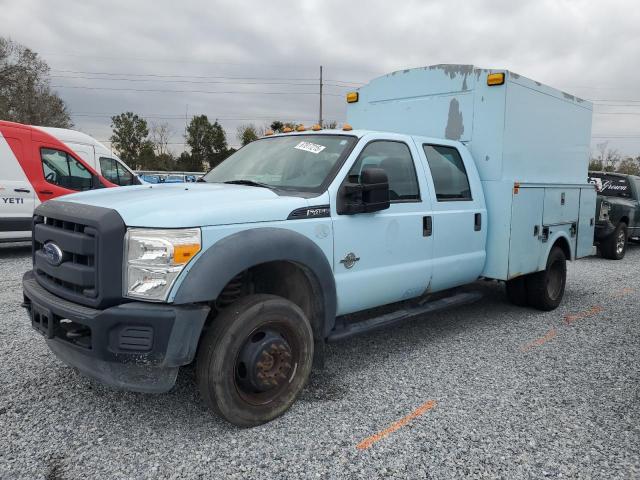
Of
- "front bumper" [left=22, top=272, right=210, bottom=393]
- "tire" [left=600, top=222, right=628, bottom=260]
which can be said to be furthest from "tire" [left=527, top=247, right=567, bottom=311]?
"tire" [left=600, top=222, right=628, bottom=260]

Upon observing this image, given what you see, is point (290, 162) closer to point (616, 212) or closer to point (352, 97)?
point (352, 97)

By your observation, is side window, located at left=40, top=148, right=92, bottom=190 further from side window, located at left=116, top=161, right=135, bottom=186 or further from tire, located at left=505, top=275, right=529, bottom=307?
Result: tire, located at left=505, top=275, right=529, bottom=307

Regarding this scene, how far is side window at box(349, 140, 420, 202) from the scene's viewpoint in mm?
4004

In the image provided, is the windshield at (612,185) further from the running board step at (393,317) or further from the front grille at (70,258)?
the front grille at (70,258)

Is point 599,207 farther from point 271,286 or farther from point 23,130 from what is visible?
point 23,130

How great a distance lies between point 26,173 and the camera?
909 centimetres

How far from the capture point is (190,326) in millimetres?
2705

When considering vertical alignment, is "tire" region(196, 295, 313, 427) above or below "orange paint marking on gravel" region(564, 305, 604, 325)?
above

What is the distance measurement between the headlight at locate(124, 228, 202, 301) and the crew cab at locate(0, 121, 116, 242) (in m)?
7.46

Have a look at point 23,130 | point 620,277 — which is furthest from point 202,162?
point 620,277

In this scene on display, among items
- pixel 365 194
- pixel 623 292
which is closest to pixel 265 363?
pixel 365 194

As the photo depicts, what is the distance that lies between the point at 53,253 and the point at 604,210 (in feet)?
35.5

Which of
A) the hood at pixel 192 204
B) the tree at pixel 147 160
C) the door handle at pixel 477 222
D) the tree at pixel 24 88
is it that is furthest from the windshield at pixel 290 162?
the tree at pixel 147 160

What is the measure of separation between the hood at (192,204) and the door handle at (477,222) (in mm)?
2180
